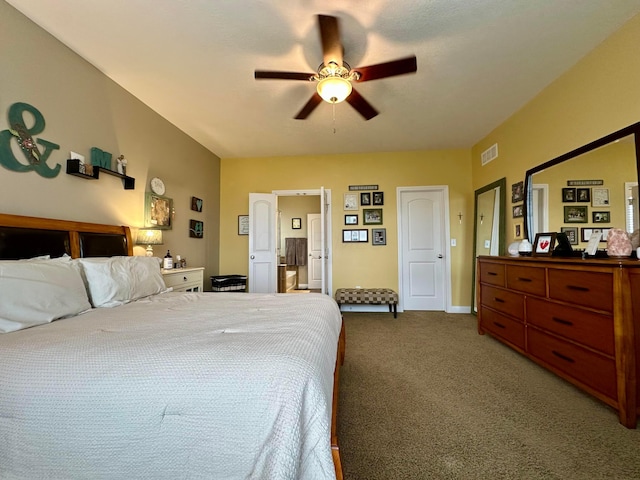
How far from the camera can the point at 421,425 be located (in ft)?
5.29

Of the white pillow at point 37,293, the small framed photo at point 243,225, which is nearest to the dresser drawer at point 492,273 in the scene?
the white pillow at point 37,293

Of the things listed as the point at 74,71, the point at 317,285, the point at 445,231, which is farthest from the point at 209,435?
the point at 317,285

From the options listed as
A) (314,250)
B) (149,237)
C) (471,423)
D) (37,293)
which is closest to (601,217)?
(471,423)

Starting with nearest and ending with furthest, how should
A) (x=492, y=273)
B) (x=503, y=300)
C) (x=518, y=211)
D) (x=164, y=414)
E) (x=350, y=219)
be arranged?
1. (x=164, y=414)
2. (x=503, y=300)
3. (x=492, y=273)
4. (x=518, y=211)
5. (x=350, y=219)

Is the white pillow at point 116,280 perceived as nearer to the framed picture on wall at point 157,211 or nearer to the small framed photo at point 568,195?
the framed picture on wall at point 157,211

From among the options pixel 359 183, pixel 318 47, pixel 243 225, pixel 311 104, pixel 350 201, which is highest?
pixel 318 47

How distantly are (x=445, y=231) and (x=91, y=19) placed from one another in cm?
479

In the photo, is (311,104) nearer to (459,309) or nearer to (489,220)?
(489,220)

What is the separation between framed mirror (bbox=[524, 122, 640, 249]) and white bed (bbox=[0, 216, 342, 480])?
2.65 m

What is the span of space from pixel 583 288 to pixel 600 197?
88 centimetres

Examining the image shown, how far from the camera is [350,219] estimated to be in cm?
470

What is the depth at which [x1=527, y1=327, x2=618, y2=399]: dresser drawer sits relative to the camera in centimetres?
170

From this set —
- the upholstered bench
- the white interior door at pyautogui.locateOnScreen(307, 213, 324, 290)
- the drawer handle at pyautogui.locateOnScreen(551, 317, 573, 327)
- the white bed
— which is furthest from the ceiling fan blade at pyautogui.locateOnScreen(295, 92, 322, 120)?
the white interior door at pyautogui.locateOnScreen(307, 213, 324, 290)

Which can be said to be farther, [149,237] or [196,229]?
[196,229]
